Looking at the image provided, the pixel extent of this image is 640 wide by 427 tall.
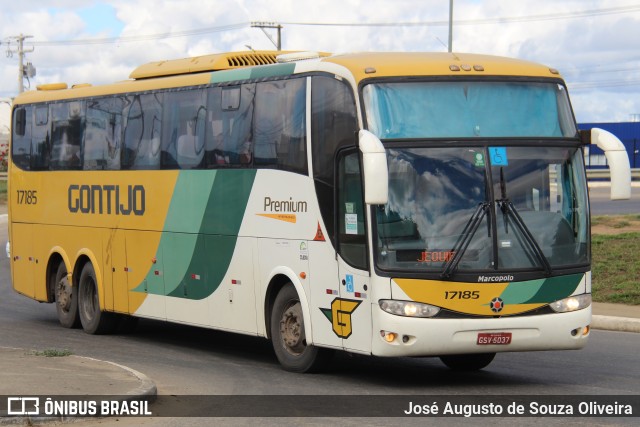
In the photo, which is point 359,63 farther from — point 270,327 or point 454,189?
point 270,327

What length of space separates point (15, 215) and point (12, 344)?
480 cm

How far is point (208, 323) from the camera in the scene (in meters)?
16.0

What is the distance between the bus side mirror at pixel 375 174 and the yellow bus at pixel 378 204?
0.8 inches

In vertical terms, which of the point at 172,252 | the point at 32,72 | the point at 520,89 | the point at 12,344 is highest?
the point at 32,72

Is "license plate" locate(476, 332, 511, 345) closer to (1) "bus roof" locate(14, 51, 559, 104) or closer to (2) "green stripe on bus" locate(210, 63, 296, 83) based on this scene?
(1) "bus roof" locate(14, 51, 559, 104)

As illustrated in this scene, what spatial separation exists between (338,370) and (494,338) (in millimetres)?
2409

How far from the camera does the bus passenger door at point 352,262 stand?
12.6 metres

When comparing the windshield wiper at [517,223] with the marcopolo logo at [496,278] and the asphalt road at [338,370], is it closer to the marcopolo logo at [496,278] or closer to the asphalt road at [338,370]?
the marcopolo logo at [496,278]

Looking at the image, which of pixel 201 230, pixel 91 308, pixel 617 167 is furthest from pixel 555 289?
pixel 91 308

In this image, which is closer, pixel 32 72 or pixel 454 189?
pixel 454 189

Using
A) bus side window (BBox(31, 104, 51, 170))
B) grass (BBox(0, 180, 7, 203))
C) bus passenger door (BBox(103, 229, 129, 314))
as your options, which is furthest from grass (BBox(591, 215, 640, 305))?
grass (BBox(0, 180, 7, 203))

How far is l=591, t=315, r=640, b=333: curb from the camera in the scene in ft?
60.9

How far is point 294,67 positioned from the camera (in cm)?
1427

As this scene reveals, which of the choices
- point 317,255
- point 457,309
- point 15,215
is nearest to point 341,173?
point 317,255
